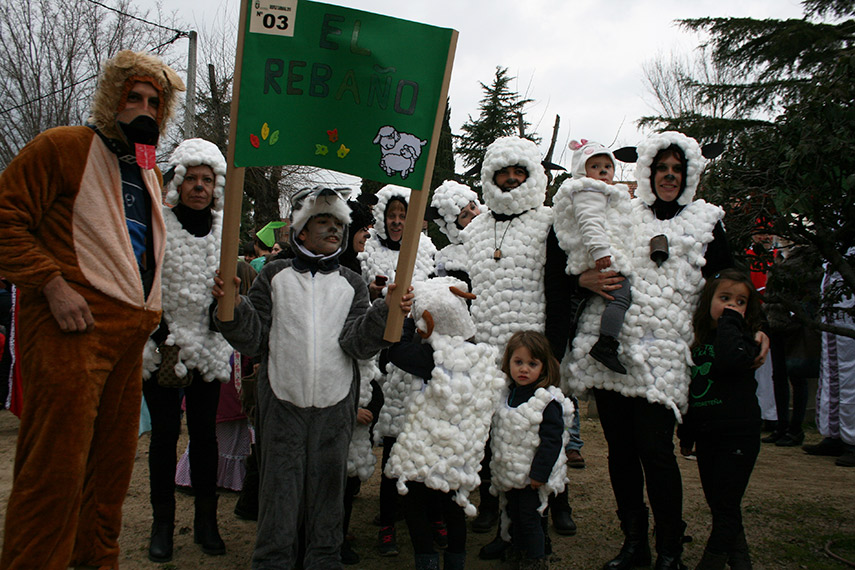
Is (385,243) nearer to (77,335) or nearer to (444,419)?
(444,419)

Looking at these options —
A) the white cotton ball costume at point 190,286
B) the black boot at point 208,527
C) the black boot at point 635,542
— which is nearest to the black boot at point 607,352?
the black boot at point 635,542

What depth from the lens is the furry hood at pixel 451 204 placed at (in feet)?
14.9

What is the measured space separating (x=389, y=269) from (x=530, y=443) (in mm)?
1754

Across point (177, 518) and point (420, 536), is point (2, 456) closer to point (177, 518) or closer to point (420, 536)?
point (177, 518)

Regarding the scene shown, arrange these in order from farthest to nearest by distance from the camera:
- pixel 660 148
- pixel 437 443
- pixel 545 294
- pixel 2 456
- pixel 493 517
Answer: pixel 2 456
pixel 493 517
pixel 545 294
pixel 660 148
pixel 437 443

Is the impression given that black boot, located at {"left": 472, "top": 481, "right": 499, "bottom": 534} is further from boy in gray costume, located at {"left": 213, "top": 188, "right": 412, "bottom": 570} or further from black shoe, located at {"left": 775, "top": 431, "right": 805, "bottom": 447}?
black shoe, located at {"left": 775, "top": 431, "right": 805, "bottom": 447}

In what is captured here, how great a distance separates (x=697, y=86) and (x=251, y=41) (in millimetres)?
18717

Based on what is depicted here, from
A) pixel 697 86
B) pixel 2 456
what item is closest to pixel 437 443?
pixel 2 456

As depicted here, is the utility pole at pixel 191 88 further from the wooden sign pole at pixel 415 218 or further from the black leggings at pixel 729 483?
the black leggings at pixel 729 483

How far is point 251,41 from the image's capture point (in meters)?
2.42

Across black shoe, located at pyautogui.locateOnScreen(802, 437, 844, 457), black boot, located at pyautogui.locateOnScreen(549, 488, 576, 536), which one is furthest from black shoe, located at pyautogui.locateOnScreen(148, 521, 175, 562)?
black shoe, located at pyautogui.locateOnScreen(802, 437, 844, 457)

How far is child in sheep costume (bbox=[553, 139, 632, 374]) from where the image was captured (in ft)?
10.0

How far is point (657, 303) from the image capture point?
3.05 m

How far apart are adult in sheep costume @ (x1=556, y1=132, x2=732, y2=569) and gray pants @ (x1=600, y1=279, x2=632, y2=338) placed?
0.05 metres
